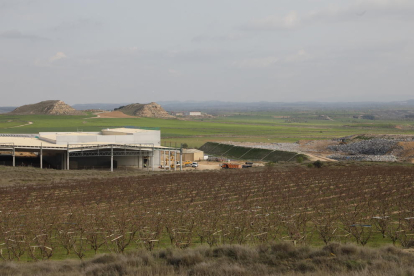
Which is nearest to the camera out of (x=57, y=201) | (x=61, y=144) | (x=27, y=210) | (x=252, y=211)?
(x=252, y=211)

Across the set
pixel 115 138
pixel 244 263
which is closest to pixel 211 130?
pixel 115 138

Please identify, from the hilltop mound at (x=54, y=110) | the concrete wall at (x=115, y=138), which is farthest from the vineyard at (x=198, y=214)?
the hilltop mound at (x=54, y=110)

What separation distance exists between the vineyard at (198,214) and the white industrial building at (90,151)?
13391mm

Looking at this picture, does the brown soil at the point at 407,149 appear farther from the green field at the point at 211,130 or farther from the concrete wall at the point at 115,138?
the green field at the point at 211,130

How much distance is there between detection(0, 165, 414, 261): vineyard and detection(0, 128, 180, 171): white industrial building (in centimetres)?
1339

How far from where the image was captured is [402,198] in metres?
23.4

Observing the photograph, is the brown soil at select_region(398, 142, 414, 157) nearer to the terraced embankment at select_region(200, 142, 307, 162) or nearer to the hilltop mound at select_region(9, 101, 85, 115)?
the terraced embankment at select_region(200, 142, 307, 162)

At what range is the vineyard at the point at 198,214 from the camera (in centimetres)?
1576

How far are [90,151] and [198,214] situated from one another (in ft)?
102

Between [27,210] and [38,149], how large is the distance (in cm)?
2540

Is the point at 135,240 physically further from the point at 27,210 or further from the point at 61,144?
the point at 61,144

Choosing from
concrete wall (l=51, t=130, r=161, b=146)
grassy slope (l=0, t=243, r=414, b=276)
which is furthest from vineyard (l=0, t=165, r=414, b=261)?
concrete wall (l=51, t=130, r=161, b=146)

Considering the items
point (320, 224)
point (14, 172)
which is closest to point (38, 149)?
point (14, 172)

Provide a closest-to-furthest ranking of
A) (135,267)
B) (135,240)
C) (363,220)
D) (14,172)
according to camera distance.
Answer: (135,267) → (135,240) → (363,220) → (14,172)
